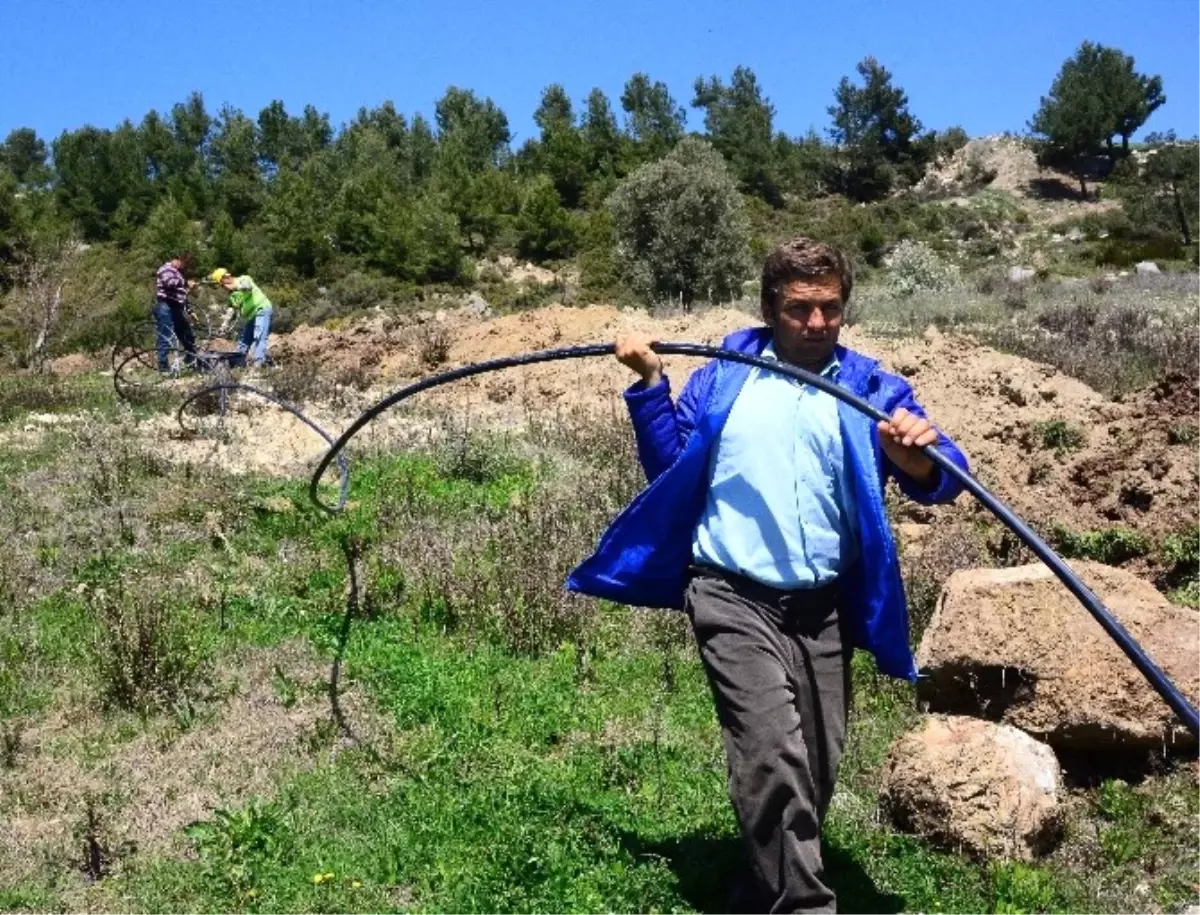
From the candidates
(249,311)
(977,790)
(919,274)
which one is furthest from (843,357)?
(919,274)

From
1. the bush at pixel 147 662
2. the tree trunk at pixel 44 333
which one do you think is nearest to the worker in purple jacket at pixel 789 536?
the bush at pixel 147 662

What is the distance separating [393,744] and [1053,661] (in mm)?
2668

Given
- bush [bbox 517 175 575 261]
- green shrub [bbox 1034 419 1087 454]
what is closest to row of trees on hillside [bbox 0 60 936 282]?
bush [bbox 517 175 575 261]

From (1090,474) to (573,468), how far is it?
393 centimetres

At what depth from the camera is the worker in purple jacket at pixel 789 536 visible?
2945 millimetres

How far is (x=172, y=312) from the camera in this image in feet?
53.1

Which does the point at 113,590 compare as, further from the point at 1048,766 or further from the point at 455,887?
the point at 1048,766

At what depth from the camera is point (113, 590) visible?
20.8ft

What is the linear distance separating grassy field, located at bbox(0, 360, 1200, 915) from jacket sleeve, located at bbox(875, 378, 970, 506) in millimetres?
1366

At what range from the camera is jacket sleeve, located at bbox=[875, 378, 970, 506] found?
3.00 meters

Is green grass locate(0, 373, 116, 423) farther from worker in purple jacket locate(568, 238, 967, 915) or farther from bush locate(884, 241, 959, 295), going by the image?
bush locate(884, 241, 959, 295)

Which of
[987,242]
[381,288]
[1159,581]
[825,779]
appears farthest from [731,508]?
[987,242]

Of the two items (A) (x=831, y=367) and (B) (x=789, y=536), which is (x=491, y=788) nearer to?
(B) (x=789, y=536)

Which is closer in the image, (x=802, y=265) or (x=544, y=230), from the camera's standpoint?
(x=802, y=265)
